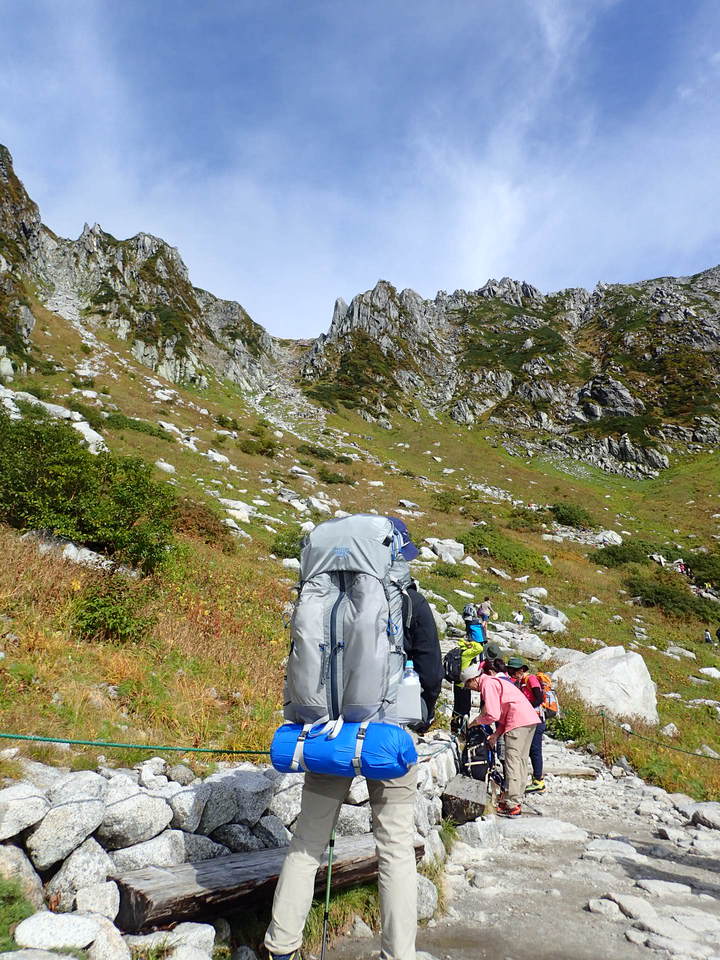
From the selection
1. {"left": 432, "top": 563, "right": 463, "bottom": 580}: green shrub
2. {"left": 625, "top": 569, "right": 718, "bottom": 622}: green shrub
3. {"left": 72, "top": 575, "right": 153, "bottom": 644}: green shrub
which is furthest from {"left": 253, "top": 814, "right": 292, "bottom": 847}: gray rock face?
{"left": 625, "top": 569, "right": 718, "bottom": 622}: green shrub

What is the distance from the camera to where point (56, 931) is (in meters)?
2.50

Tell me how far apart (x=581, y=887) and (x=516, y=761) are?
7.16 feet

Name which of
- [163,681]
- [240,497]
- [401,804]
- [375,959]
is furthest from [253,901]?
[240,497]

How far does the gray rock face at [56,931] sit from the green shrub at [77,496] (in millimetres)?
6693

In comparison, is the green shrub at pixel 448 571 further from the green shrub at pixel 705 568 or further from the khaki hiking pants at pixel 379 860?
the khaki hiking pants at pixel 379 860

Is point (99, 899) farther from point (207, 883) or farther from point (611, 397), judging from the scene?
point (611, 397)

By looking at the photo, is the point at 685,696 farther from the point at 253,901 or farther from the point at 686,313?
the point at 686,313

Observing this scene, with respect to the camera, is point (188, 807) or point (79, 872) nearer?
point (79, 872)

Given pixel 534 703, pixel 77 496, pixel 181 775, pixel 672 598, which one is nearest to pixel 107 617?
pixel 181 775

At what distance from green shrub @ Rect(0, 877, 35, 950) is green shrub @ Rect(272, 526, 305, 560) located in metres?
11.6

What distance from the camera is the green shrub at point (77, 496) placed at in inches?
328

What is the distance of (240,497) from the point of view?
2123 centimetres

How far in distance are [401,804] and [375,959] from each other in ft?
4.55

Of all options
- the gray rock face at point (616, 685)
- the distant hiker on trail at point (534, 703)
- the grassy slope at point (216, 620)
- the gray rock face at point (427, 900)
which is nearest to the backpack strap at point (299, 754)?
the gray rock face at point (427, 900)
